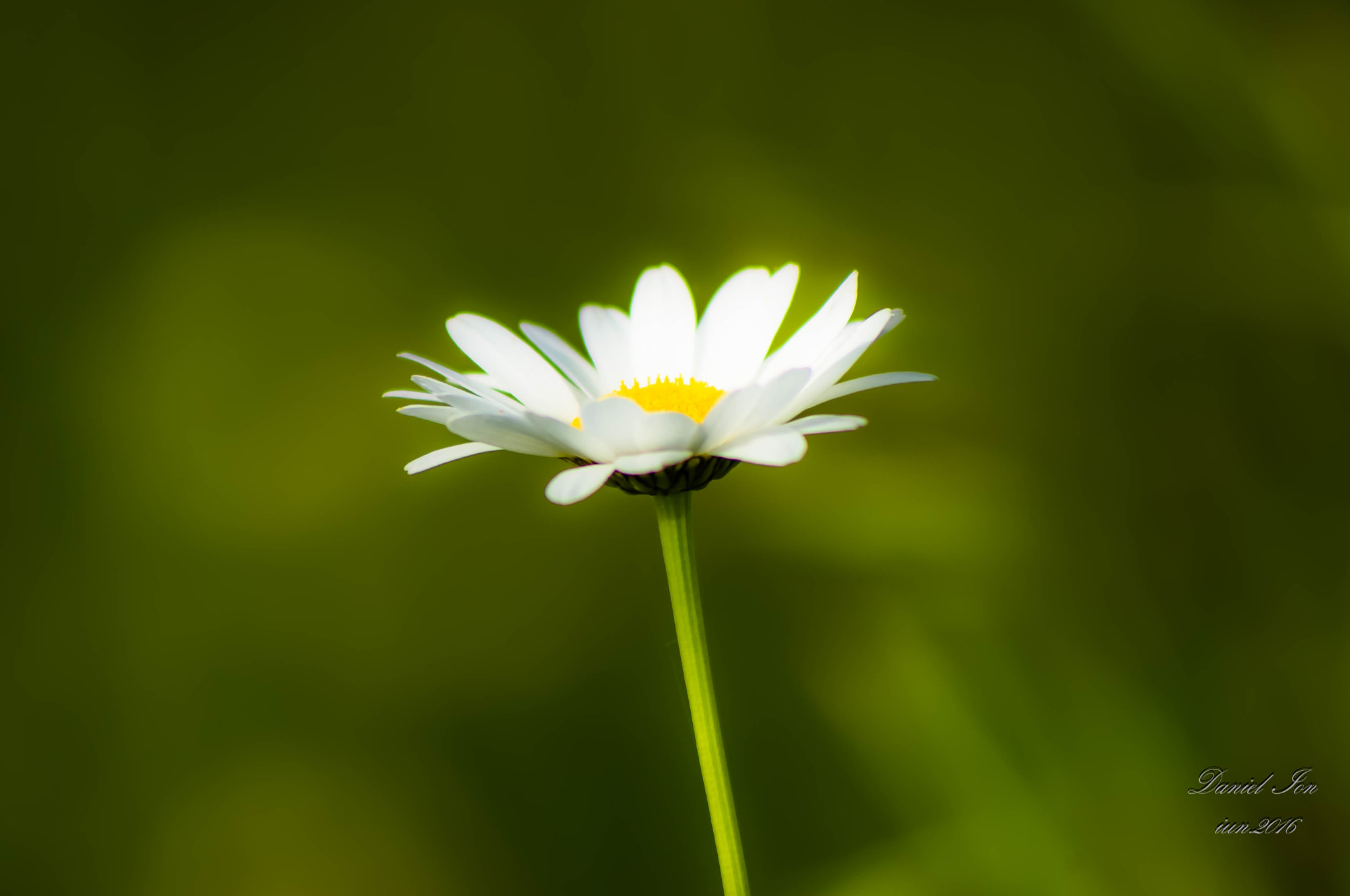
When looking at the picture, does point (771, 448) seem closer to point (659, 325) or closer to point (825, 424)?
point (825, 424)

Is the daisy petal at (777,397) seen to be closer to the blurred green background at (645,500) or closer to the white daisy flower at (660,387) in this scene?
the white daisy flower at (660,387)

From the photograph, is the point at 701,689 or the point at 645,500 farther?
the point at 645,500

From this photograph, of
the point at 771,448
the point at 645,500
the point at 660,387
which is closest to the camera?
the point at 771,448

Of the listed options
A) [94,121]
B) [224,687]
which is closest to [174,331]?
[94,121]

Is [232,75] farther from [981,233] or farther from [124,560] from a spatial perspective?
[981,233]

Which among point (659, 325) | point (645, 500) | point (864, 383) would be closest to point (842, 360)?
point (864, 383)

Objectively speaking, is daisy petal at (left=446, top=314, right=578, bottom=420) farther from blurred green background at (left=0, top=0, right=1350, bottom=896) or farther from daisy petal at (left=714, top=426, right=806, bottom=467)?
blurred green background at (left=0, top=0, right=1350, bottom=896)
